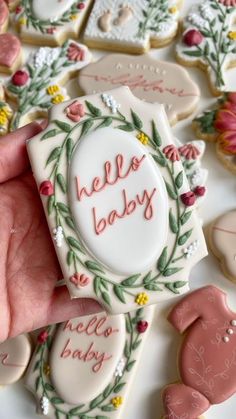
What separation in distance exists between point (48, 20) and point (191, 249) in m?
0.90

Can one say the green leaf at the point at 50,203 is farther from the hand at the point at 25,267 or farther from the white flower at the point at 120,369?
the white flower at the point at 120,369

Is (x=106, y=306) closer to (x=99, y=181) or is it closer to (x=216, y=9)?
(x=99, y=181)

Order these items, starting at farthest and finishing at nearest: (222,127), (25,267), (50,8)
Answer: (50,8) → (222,127) → (25,267)

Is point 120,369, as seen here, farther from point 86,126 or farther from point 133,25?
point 133,25

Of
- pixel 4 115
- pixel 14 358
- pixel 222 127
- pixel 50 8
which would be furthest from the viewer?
pixel 50 8

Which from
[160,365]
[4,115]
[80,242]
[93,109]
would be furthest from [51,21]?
[160,365]

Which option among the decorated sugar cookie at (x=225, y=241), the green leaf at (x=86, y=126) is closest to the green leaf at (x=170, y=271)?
the decorated sugar cookie at (x=225, y=241)

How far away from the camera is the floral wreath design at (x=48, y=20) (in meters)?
1.67

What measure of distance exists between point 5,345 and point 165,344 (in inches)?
15.3

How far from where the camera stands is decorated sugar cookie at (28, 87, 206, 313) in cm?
113

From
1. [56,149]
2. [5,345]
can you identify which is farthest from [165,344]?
[56,149]

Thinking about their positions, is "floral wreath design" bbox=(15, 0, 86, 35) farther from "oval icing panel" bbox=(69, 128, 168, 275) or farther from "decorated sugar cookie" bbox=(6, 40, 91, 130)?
"oval icing panel" bbox=(69, 128, 168, 275)

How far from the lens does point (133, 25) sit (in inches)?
Answer: 64.6

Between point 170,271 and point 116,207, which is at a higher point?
point 116,207
